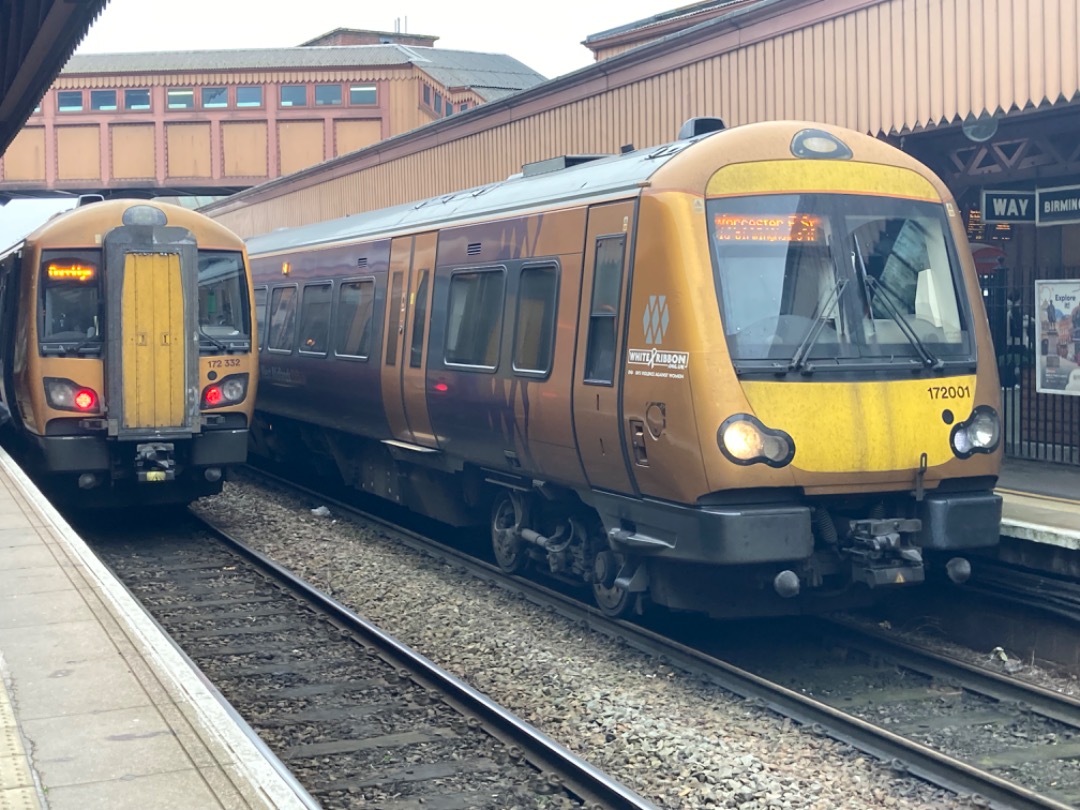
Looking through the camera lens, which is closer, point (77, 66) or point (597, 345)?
point (597, 345)

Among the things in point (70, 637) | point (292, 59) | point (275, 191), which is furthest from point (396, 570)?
point (292, 59)

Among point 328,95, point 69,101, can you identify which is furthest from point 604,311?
point 69,101

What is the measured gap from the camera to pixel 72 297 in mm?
11859

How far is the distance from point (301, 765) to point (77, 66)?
3059 centimetres

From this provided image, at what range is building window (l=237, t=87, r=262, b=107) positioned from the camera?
32.5 meters

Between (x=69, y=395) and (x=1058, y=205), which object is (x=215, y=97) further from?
→ (x=1058, y=205)

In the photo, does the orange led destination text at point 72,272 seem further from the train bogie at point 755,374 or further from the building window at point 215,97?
the building window at point 215,97

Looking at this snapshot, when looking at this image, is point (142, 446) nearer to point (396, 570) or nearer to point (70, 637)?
point (396, 570)

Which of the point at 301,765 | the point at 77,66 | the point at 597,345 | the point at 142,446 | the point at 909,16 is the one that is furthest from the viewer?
the point at 77,66

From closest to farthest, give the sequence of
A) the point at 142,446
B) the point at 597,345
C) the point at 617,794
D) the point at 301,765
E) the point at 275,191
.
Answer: the point at 617,794
the point at 301,765
the point at 597,345
the point at 142,446
the point at 275,191

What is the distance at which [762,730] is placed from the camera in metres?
6.54

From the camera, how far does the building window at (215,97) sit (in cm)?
3241

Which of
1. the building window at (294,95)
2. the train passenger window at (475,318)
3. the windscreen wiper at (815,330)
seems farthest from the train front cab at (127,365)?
the building window at (294,95)

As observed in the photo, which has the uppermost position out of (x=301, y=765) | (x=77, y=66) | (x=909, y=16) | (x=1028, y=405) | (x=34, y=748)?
(x=77, y=66)
